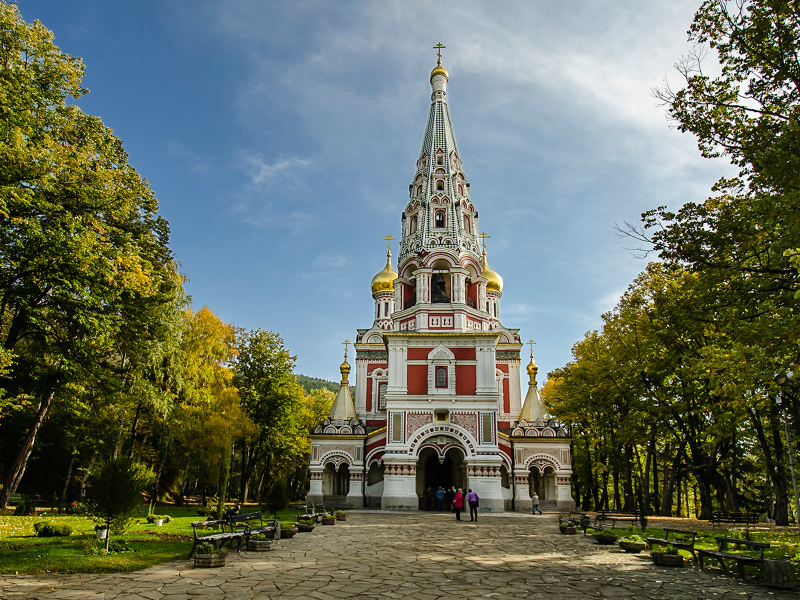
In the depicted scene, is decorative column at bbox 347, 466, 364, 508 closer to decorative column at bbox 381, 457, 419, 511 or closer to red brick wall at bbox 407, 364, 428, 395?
decorative column at bbox 381, 457, 419, 511

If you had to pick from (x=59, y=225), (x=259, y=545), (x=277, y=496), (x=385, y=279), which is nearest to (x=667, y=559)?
(x=259, y=545)

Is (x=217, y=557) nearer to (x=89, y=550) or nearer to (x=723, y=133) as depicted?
(x=89, y=550)

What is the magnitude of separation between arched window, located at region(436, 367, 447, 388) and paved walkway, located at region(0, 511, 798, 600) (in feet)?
49.5

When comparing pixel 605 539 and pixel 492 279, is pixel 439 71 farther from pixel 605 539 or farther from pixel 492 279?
pixel 605 539

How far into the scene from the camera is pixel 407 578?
334 inches

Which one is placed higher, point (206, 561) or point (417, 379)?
point (417, 379)

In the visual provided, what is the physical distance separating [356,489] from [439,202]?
670 inches

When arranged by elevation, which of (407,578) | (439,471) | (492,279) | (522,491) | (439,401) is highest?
(492,279)

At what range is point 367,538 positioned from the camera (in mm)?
13773

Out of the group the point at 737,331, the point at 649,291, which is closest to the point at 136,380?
the point at 737,331

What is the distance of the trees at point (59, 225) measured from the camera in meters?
13.1

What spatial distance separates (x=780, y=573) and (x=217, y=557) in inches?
340

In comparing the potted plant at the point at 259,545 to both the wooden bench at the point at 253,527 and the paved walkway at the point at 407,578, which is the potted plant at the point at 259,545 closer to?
the wooden bench at the point at 253,527

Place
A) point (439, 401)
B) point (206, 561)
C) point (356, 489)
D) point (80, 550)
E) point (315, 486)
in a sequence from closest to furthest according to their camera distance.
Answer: point (206, 561) < point (80, 550) < point (439, 401) < point (356, 489) < point (315, 486)
